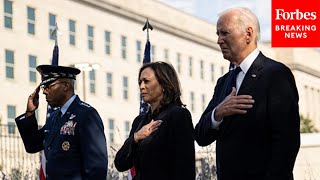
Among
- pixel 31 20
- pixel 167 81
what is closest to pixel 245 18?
pixel 167 81

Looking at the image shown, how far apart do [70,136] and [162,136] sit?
109 cm

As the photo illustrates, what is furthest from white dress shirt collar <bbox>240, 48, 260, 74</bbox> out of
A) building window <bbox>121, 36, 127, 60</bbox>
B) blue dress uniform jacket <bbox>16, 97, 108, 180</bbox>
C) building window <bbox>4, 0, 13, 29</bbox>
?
building window <bbox>121, 36, 127, 60</bbox>

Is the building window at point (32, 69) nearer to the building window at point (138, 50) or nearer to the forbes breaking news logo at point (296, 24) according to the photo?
the building window at point (138, 50)

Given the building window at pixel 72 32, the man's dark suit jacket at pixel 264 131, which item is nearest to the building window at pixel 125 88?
the building window at pixel 72 32

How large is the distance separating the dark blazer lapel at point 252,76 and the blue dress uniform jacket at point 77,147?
1.84 meters

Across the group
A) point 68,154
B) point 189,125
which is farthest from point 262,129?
point 68,154

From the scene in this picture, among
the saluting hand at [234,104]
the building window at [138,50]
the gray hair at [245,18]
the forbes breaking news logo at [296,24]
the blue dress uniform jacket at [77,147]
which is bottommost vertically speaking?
the blue dress uniform jacket at [77,147]

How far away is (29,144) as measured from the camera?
8031 mm

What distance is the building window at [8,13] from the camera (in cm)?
5266

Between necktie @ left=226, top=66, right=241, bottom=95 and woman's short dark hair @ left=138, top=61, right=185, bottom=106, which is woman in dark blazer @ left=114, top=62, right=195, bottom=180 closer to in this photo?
woman's short dark hair @ left=138, top=61, right=185, bottom=106

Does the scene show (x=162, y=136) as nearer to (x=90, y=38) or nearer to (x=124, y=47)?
(x=90, y=38)

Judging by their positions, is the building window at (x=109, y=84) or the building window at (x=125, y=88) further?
the building window at (x=125, y=88)

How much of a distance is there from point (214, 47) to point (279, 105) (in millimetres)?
75036

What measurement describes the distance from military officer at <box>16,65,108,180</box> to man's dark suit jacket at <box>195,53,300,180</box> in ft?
5.70
